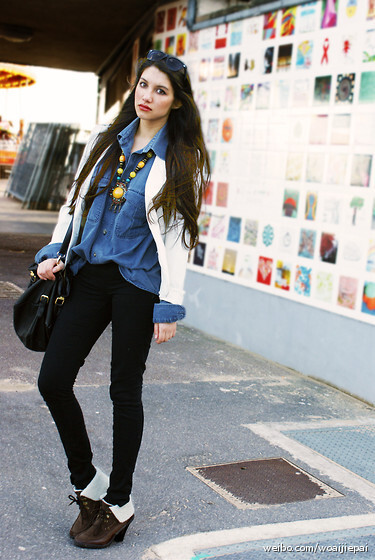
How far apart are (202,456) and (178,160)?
5.80 feet

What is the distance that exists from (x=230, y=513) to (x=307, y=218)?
3079mm

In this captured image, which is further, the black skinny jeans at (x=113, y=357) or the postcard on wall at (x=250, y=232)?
the postcard on wall at (x=250, y=232)

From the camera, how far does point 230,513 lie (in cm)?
334

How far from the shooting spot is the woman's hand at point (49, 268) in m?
2.90

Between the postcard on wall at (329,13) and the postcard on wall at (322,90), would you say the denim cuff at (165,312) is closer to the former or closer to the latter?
the postcard on wall at (322,90)

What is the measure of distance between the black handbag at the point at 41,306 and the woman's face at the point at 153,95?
0.57 metres

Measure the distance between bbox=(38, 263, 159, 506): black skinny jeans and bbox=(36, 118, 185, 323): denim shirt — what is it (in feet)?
0.15

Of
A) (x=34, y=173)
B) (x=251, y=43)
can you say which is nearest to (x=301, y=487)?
(x=251, y=43)

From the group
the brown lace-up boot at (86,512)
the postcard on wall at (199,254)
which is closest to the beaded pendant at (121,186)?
the brown lace-up boot at (86,512)

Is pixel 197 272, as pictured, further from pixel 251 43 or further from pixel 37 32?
pixel 37 32

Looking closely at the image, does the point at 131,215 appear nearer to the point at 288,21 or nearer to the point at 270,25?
the point at 288,21

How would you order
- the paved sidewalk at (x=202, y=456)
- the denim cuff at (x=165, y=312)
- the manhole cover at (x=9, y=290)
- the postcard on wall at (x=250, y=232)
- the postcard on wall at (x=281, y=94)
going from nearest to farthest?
1. the denim cuff at (x=165, y=312)
2. the paved sidewalk at (x=202, y=456)
3. the postcard on wall at (x=281, y=94)
4. the postcard on wall at (x=250, y=232)
5. the manhole cover at (x=9, y=290)

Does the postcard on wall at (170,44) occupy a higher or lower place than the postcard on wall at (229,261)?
higher

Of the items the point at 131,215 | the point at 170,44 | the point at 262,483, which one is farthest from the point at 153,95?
the point at 170,44
